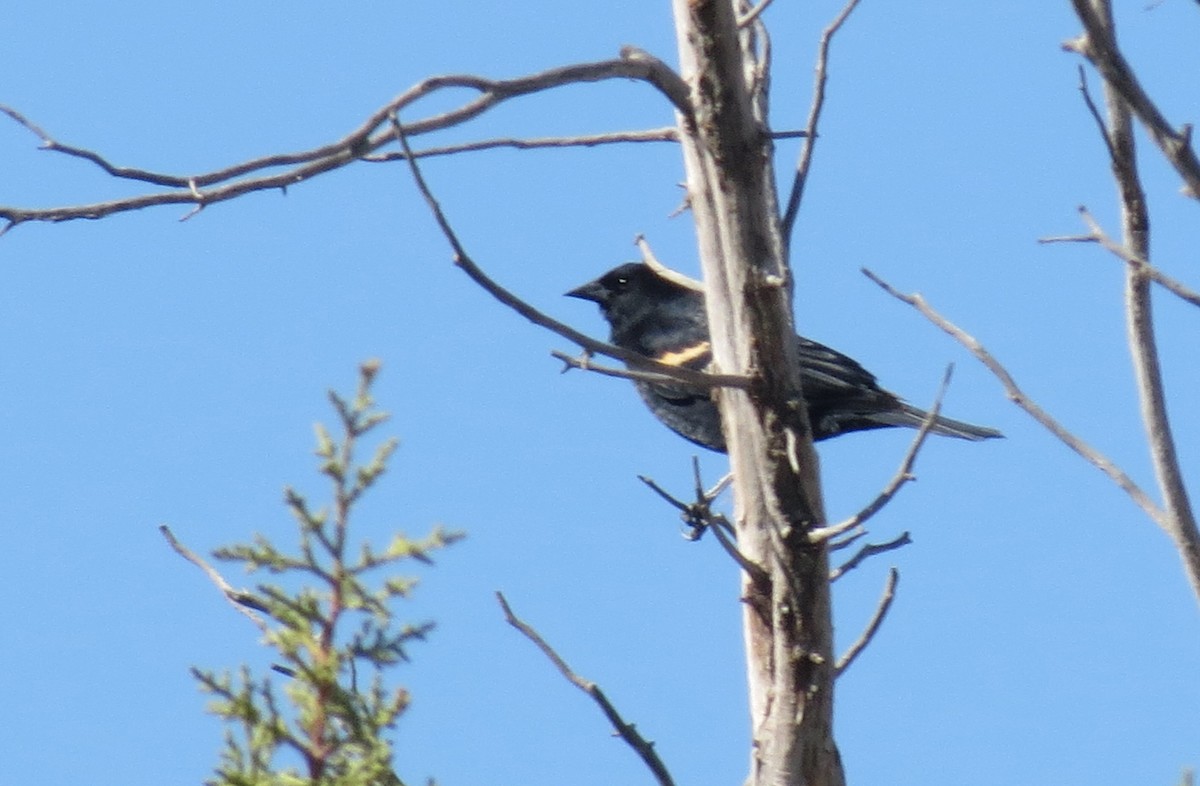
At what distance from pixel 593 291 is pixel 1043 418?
481 cm

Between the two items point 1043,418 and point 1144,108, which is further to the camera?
point 1043,418

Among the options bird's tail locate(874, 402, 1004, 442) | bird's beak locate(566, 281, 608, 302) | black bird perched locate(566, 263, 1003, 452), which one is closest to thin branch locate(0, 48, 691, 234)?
black bird perched locate(566, 263, 1003, 452)

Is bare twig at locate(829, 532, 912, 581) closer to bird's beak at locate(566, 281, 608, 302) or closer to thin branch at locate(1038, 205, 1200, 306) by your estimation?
thin branch at locate(1038, 205, 1200, 306)

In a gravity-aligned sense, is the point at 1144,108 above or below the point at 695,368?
below

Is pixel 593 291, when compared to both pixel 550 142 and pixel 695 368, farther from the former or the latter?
pixel 550 142

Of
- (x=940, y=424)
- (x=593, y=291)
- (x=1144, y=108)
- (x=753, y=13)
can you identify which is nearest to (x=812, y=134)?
(x=753, y=13)

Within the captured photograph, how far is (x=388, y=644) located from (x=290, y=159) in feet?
2.76

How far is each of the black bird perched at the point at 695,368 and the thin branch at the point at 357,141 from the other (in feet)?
8.08

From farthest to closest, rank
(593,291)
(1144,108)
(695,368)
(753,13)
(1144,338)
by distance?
1. (593,291)
2. (695,368)
3. (753,13)
4. (1144,338)
5. (1144,108)

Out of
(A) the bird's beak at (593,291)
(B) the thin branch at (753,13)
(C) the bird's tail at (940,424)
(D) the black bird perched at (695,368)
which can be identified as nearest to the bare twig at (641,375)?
(B) the thin branch at (753,13)

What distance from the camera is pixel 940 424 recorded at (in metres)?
6.30

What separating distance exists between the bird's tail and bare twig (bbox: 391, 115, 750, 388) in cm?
329

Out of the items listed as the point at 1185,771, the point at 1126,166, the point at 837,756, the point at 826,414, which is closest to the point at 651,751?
the point at 837,756

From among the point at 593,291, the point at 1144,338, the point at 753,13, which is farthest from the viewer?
the point at 593,291
